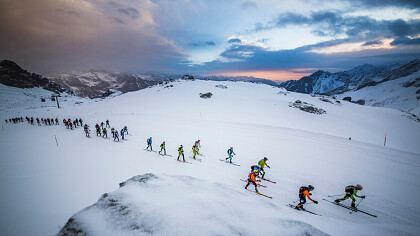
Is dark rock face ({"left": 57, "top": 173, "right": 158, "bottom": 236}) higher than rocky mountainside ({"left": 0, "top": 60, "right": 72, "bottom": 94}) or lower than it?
lower

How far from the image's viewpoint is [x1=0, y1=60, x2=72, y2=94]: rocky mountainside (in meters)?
133

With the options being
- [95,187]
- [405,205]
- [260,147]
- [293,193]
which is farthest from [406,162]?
[95,187]

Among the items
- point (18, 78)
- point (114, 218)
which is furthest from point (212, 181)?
point (18, 78)

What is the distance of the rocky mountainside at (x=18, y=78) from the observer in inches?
5221

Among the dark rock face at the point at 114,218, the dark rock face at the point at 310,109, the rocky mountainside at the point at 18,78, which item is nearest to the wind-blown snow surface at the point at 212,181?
the dark rock face at the point at 114,218

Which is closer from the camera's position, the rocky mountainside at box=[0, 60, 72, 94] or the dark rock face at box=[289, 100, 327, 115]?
the dark rock face at box=[289, 100, 327, 115]

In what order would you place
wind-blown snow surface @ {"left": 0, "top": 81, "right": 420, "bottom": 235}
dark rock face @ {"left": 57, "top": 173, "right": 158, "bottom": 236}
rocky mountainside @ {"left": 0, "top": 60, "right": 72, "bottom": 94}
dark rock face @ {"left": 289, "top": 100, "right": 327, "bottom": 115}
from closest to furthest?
dark rock face @ {"left": 57, "top": 173, "right": 158, "bottom": 236} → wind-blown snow surface @ {"left": 0, "top": 81, "right": 420, "bottom": 235} → dark rock face @ {"left": 289, "top": 100, "right": 327, "bottom": 115} → rocky mountainside @ {"left": 0, "top": 60, "right": 72, "bottom": 94}

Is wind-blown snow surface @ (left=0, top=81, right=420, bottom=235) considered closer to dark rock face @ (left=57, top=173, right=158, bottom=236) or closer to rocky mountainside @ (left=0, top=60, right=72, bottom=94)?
dark rock face @ (left=57, top=173, right=158, bottom=236)

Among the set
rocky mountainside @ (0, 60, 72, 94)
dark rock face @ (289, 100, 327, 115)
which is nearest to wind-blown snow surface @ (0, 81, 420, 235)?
dark rock face @ (289, 100, 327, 115)

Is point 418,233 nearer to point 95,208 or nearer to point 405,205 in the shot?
point 405,205

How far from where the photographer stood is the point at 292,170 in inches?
567

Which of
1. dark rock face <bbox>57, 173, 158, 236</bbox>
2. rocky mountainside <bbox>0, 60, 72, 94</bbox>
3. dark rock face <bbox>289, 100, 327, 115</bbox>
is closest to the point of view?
dark rock face <bbox>57, 173, 158, 236</bbox>

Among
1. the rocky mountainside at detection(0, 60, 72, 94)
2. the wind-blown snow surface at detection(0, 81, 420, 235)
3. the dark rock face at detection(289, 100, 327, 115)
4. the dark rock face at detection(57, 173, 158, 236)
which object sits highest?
the rocky mountainside at detection(0, 60, 72, 94)

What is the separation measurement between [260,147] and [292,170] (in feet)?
18.9
